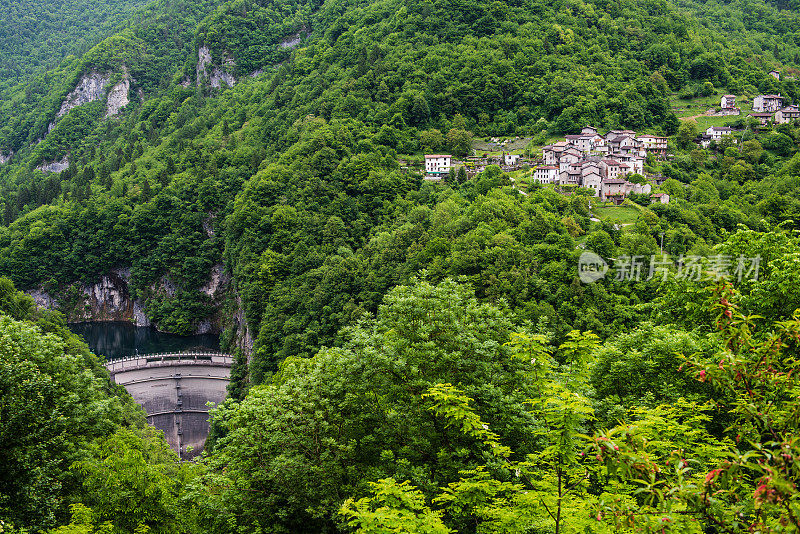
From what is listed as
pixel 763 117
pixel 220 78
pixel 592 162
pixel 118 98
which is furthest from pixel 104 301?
pixel 763 117

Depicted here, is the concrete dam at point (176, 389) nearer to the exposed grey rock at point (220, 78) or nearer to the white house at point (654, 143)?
the white house at point (654, 143)

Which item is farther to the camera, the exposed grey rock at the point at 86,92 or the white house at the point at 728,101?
the exposed grey rock at the point at 86,92

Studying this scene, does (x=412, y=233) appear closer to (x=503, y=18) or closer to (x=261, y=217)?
(x=261, y=217)

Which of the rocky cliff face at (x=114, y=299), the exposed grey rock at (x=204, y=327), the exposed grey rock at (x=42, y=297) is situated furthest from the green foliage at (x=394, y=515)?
the exposed grey rock at (x=42, y=297)

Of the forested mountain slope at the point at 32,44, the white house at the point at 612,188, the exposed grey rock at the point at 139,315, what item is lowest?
the exposed grey rock at the point at 139,315

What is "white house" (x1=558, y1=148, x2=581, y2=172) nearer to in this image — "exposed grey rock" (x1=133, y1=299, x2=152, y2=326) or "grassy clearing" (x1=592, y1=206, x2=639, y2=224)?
"grassy clearing" (x1=592, y1=206, x2=639, y2=224)

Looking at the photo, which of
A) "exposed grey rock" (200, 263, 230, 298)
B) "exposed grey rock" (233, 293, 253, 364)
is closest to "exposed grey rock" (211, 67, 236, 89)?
"exposed grey rock" (200, 263, 230, 298)
